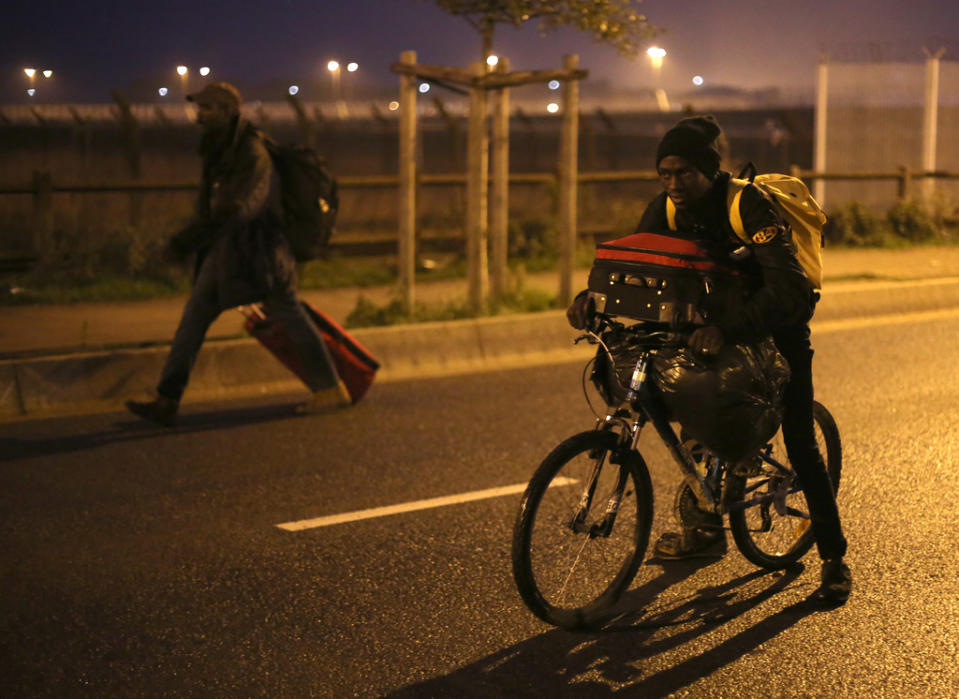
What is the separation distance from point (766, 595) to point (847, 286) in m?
9.46

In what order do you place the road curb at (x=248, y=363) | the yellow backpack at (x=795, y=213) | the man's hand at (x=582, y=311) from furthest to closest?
the road curb at (x=248, y=363)
the man's hand at (x=582, y=311)
the yellow backpack at (x=795, y=213)

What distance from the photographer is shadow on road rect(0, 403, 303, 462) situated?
774cm

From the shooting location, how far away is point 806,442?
16.5 feet

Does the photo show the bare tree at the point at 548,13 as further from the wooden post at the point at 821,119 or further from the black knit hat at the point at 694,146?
the wooden post at the point at 821,119

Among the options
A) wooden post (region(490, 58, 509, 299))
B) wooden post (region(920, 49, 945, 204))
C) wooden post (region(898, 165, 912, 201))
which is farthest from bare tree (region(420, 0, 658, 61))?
wooden post (region(920, 49, 945, 204))

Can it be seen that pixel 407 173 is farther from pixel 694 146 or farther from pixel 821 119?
pixel 821 119

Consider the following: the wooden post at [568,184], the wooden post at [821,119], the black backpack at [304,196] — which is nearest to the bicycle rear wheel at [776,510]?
the black backpack at [304,196]

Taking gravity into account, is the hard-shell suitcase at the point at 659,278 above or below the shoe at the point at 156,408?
above

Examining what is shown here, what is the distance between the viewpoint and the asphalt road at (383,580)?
443 cm

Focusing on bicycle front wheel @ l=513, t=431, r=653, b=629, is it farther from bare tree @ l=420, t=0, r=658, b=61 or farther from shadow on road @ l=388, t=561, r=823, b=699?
bare tree @ l=420, t=0, r=658, b=61

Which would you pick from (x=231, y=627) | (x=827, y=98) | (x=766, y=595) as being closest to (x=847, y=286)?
(x=766, y=595)

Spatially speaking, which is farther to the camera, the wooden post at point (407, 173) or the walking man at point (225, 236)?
the wooden post at point (407, 173)

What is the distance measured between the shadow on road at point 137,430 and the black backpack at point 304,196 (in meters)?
1.14

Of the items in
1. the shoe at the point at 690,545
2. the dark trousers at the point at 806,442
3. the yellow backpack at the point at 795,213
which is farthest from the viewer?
the shoe at the point at 690,545
